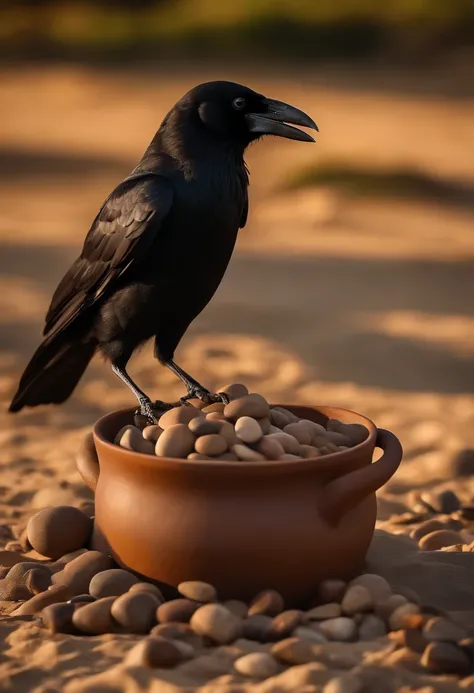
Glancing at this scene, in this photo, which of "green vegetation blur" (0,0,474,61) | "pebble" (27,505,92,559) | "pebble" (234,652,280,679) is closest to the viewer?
"pebble" (234,652,280,679)

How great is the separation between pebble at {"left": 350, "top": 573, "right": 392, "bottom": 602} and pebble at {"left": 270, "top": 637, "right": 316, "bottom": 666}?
361 millimetres

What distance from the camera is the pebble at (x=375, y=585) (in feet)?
9.64

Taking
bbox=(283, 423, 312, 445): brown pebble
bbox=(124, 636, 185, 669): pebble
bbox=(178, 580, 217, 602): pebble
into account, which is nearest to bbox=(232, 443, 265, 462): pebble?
bbox=(283, 423, 312, 445): brown pebble

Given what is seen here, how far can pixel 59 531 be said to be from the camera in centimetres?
343

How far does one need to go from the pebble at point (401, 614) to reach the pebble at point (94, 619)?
75 cm

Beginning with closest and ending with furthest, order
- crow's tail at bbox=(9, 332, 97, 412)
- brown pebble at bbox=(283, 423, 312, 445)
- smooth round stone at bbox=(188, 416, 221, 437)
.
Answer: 1. smooth round stone at bbox=(188, 416, 221, 437)
2. brown pebble at bbox=(283, 423, 312, 445)
3. crow's tail at bbox=(9, 332, 97, 412)

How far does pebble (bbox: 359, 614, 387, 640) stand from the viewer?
278cm

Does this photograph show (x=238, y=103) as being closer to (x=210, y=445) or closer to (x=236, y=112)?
(x=236, y=112)

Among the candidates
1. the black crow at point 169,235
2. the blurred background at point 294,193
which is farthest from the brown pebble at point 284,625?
the blurred background at point 294,193

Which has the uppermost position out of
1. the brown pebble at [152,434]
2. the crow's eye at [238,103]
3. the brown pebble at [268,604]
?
the crow's eye at [238,103]

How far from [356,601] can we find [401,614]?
0.13 meters

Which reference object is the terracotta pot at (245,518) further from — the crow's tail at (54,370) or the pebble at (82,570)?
the crow's tail at (54,370)

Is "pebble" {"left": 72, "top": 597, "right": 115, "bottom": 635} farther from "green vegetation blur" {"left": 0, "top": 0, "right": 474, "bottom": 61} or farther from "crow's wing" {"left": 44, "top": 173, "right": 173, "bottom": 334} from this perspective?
Result: "green vegetation blur" {"left": 0, "top": 0, "right": 474, "bottom": 61}

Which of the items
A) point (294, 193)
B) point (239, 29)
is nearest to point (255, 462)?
point (294, 193)
